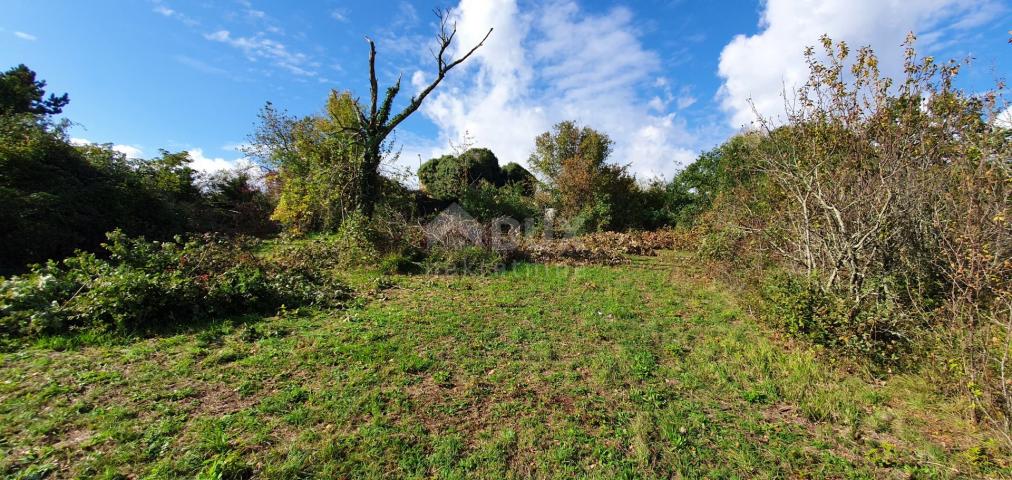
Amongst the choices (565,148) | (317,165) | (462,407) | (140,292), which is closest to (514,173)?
(565,148)

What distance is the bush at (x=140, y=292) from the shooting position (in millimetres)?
4410

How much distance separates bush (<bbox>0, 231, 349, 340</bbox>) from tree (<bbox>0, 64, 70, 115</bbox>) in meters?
11.5

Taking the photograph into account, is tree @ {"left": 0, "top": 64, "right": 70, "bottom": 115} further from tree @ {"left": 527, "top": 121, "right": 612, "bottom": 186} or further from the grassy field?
tree @ {"left": 527, "top": 121, "right": 612, "bottom": 186}

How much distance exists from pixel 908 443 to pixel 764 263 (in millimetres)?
4564

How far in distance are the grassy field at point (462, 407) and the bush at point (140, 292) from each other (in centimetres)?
48

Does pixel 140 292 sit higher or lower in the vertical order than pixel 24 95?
lower

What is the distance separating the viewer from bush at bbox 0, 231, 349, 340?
441 centimetres

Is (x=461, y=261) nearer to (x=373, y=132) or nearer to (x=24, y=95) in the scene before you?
(x=373, y=132)

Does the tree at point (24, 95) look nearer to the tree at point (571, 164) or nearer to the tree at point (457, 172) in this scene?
the tree at point (457, 172)

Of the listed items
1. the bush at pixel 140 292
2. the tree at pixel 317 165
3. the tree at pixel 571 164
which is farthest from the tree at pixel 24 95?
the tree at pixel 571 164

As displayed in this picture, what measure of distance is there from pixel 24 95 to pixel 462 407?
2498 centimetres

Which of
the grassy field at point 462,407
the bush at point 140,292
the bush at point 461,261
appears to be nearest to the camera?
the grassy field at point 462,407

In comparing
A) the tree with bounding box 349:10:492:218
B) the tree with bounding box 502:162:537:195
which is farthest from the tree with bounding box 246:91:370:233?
the tree with bounding box 502:162:537:195

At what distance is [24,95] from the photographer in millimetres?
15516
